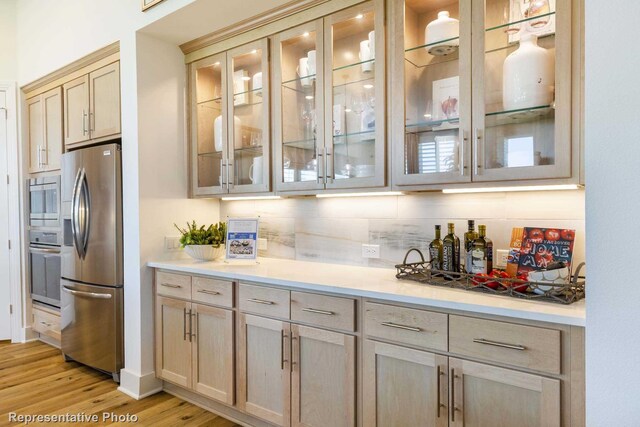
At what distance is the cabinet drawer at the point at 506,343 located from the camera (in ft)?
4.54

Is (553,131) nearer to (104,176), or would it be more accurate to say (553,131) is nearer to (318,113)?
(318,113)

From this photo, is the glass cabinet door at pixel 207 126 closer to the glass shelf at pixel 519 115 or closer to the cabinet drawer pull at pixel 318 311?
the cabinet drawer pull at pixel 318 311

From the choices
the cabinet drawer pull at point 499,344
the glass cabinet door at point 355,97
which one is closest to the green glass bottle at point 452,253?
the glass cabinet door at point 355,97

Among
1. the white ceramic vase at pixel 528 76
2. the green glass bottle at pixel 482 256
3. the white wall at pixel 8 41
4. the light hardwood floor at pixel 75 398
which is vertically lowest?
the light hardwood floor at pixel 75 398

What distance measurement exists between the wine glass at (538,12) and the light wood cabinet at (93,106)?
2.63 m

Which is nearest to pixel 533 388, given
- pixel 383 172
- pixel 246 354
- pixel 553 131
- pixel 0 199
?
pixel 553 131

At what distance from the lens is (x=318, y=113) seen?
2.35 meters

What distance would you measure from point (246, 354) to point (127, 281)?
1.15 m

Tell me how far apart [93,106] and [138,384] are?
81.7 inches

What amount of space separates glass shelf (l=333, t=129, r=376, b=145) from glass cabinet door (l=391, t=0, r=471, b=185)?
17 cm

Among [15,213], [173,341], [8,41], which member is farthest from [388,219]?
[8,41]

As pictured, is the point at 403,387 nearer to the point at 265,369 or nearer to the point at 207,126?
the point at 265,369

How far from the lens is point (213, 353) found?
7.97 ft

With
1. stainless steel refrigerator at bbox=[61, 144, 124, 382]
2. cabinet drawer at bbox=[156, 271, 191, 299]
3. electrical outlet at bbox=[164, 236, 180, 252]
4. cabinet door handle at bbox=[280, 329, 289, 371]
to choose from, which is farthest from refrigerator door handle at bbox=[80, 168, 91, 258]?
cabinet door handle at bbox=[280, 329, 289, 371]
